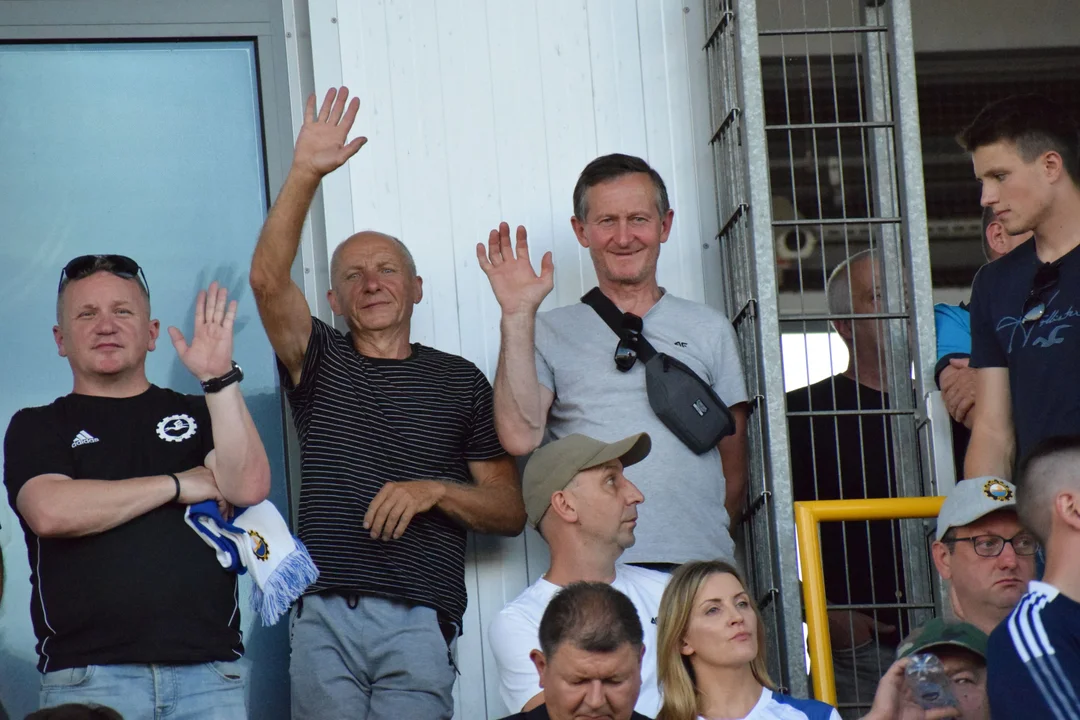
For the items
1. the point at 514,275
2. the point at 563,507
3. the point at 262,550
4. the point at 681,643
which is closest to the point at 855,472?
the point at 563,507

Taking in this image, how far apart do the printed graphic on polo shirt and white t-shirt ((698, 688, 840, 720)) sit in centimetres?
101

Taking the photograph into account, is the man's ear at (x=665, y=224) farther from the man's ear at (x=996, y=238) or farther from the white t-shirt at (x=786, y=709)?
the white t-shirt at (x=786, y=709)

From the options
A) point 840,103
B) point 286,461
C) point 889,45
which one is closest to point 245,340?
point 286,461

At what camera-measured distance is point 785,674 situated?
466 cm

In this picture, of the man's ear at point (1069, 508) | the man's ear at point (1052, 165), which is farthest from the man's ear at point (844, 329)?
the man's ear at point (1069, 508)

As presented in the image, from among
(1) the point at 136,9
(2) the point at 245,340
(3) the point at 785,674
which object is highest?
(1) the point at 136,9

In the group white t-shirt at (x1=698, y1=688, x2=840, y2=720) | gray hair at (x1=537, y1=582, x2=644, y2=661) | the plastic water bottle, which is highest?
gray hair at (x1=537, y1=582, x2=644, y2=661)

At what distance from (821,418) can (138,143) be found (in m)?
2.41

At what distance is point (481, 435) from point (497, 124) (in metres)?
1.23

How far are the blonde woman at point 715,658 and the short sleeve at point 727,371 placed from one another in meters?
1.01

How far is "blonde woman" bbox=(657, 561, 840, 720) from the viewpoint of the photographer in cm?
381

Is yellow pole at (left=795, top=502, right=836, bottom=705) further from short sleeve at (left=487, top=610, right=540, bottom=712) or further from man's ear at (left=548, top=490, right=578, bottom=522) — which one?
short sleeve at (left=487, top=610, right=540, bottom=712)

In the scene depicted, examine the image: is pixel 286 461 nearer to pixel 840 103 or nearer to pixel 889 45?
pixel 889 45

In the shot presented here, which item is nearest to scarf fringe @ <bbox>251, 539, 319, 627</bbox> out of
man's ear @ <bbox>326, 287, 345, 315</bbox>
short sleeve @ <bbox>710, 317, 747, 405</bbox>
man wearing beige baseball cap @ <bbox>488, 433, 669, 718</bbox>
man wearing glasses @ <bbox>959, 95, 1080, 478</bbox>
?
man wearing beige baseball cap @ <bbox>488, 433, 669, 718</bbox>
